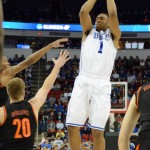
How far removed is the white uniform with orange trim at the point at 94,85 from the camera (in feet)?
16.8

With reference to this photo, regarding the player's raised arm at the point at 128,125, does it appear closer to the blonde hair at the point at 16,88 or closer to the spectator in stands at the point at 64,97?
the blonde hair at the point at 16,88

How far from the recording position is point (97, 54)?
5.27 metres

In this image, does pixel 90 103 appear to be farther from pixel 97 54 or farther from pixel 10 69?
pixel 10 69

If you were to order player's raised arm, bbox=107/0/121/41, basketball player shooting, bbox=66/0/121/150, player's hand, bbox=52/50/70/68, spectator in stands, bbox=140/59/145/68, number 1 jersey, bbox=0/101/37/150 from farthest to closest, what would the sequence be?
1. spectator in stands, bbox=140/59/145/68
2. player's raised arm, bbox=107/0/121/41
3. basketball player shooting, bbox=66/0/121/150
4. player's hand, bbox=52/50/70/68
5. number 1 jersey, bbox=0/101/37/150

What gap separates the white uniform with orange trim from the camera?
512cm

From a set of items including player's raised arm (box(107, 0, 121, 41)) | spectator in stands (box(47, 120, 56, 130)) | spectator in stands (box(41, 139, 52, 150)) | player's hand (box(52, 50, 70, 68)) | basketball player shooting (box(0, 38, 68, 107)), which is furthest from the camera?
spectator in stands (box(47, 120, 56, 130))

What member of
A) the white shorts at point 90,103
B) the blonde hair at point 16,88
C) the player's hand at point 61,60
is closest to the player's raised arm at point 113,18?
the white shorts at point 90,103

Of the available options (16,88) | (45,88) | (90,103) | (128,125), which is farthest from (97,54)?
(128,125)

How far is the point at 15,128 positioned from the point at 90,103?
1844 millimetres

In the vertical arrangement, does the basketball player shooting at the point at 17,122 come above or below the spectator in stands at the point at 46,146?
above

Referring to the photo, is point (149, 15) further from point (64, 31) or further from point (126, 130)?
point (126, 130)

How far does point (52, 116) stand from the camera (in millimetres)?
19203

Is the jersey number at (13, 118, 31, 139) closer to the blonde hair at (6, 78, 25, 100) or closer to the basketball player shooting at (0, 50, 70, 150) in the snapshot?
the basketball player shooting at (0, 50, 70, 150)

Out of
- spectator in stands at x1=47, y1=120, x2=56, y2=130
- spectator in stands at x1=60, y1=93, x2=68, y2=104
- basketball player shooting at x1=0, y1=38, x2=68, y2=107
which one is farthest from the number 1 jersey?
spectator in stands at x1=60, y1=93, x2=68, y2=104
